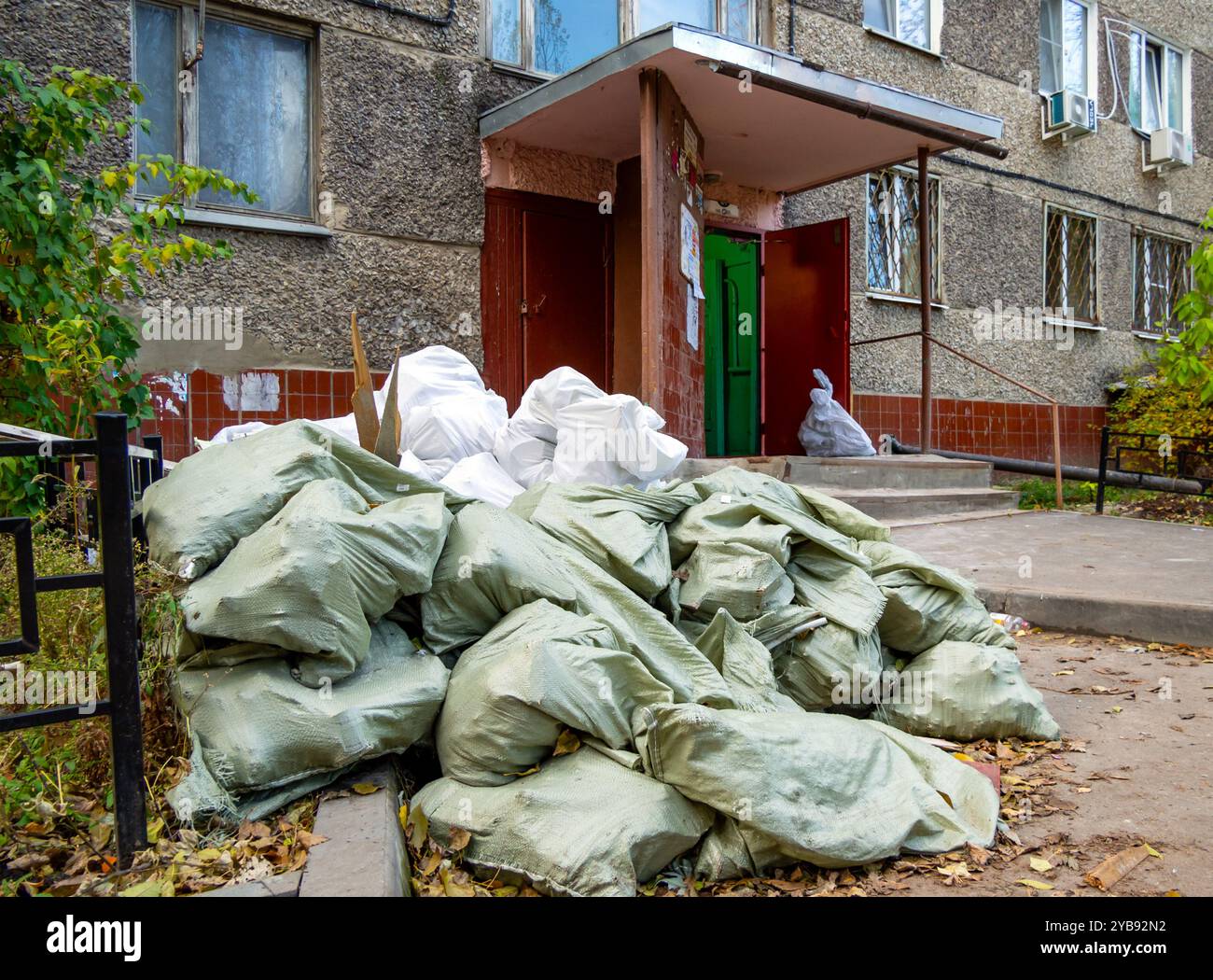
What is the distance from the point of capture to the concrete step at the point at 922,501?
22.0ft

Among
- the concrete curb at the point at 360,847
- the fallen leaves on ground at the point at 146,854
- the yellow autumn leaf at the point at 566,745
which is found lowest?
the fallen leaves on ground at the point at 146,854

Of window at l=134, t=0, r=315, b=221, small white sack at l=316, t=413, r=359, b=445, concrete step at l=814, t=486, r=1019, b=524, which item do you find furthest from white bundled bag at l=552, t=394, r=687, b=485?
window at l=134, t=0, r=315, b=221

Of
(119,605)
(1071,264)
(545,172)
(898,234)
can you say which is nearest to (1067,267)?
(1071,264)

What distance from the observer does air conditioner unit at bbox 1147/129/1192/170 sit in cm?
1222

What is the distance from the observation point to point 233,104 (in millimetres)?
5941

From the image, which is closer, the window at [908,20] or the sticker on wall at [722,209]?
the sticker on wall at [722,209]

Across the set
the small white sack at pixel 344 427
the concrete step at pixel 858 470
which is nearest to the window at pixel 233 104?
the small white sack at pixel 344 427

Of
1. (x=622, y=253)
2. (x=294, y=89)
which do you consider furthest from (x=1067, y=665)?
(x=294, y=89)

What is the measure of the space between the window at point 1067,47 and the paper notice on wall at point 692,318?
7.00 m

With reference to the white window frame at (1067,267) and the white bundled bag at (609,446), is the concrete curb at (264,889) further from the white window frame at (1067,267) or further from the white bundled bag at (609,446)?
the white window frame at (1067,267)

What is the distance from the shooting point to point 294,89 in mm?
6117

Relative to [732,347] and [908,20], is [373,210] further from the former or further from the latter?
[908,20]

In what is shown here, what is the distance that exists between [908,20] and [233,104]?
22.5 ft

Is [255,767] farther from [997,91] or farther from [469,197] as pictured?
[997,91]
